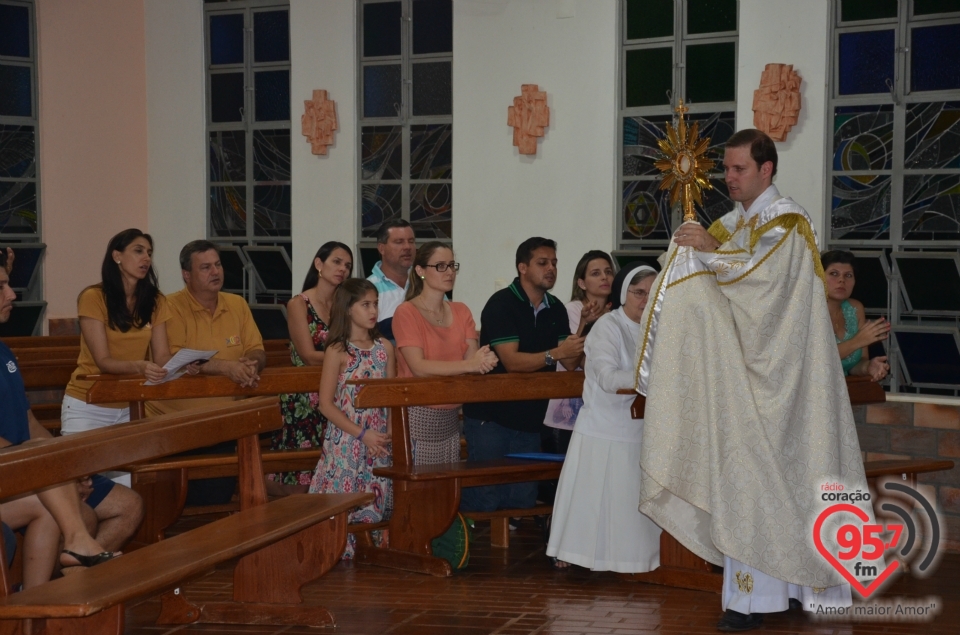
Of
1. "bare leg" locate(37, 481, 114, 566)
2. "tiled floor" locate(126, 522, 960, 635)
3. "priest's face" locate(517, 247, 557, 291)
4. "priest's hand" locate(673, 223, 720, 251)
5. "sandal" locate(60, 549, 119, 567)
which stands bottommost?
"tiled floor" locate(126, 522, 960, 635)

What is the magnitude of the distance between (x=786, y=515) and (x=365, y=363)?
7.63 ft

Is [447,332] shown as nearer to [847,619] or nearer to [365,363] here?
[365,363]

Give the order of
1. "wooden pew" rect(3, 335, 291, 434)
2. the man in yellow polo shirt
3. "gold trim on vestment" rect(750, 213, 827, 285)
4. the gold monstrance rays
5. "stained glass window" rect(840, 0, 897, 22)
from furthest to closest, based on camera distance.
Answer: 1. "stained glass window" rect(840, 0, 897, 22)
2. "wooden pew" rect(3, 335, 291, 434)
3. the man in yellow polo shirt
4. the gold monstrance rays
5. "gold trim on vestment" rect(750, 213, 827, 285)

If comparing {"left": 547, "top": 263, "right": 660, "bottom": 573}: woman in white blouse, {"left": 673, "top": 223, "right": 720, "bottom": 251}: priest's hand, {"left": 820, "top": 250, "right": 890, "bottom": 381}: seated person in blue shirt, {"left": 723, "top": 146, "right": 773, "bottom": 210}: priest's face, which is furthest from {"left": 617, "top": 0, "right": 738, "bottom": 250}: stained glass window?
{"left": 673, "top": 223, "right": 720, "bottom": 251}: priest's hand

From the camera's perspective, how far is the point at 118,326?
6.39 m

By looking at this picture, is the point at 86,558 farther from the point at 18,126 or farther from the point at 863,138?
the point at 18,126

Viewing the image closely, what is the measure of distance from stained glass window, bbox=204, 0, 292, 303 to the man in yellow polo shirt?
4162mm

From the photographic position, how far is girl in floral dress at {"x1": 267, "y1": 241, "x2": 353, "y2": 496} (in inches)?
273

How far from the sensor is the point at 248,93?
36.7 ft

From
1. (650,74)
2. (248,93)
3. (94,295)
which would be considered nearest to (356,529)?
(94,295)

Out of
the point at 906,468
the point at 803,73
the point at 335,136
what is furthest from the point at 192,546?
the point at 335,136

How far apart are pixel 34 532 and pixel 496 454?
8.84ft

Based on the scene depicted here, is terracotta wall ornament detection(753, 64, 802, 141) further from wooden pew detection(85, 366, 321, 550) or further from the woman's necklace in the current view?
wooden pew detection(85, 366, 321, 550)

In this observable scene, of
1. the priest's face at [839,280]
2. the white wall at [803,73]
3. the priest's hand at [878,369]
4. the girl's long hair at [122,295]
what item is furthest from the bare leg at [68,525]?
the white wall at [803,73]
